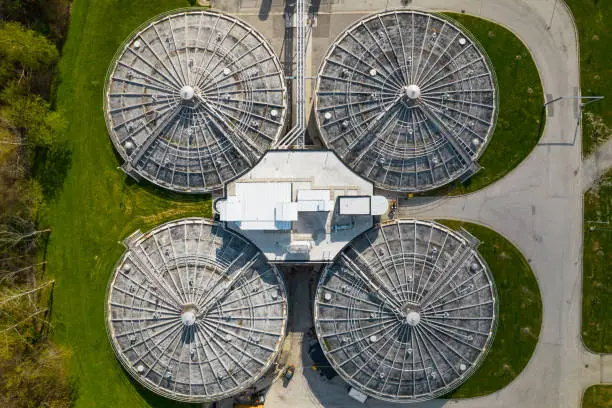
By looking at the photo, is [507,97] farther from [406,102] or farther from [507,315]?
[507,315]

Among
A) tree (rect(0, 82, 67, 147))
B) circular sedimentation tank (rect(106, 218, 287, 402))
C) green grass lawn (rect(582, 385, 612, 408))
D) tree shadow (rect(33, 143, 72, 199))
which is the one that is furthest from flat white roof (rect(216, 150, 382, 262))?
green grass lawn (rect(582, 385, 612, 408))

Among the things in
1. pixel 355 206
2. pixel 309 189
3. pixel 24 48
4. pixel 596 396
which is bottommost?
pixel 596 396

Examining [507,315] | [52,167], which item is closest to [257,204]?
[52,167]

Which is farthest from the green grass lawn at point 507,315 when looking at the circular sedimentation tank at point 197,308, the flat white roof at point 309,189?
Answer: the circular sedimentation tank at point 197,308

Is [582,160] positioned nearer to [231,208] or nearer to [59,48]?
[231,208]

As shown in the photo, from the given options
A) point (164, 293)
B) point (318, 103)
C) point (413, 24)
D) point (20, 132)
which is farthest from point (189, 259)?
point (413, 24)

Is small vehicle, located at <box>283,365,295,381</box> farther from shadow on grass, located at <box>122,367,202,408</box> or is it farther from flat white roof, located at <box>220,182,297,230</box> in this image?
flat white roof, located at <box>220,182,297,230</box>
